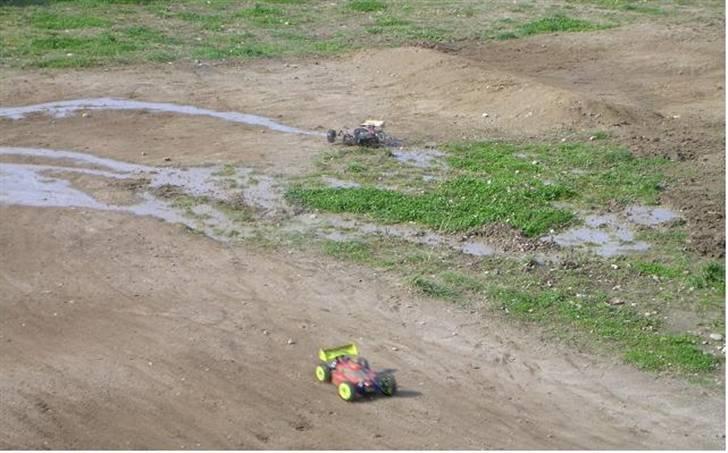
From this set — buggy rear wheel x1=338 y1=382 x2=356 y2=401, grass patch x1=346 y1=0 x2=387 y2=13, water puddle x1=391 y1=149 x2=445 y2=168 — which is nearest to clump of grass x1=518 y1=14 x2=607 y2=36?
grass patch x1=346 y1=0 x2=387 y2=13

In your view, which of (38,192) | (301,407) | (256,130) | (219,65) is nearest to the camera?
(301,407)

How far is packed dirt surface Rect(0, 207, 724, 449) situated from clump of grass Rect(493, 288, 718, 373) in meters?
0.36

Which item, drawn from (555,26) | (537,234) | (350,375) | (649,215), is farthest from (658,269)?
(555,26)

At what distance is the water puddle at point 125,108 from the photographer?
21.5 meters

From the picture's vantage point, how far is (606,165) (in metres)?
19.1

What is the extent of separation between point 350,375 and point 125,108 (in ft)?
38.1

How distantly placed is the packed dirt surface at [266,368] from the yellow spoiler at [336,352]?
0.83 ft

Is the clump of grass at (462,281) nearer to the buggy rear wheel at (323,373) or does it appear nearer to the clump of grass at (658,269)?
the clump of grass at (658,269)

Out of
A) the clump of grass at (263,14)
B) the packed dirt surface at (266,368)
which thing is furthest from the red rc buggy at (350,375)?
the clump of grass at (263,14)

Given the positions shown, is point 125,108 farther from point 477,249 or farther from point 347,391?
point 347,391

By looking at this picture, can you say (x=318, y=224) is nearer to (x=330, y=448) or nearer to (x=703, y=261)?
(x=703, y=261)

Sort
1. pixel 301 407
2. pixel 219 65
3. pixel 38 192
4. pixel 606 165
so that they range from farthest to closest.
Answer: pixel 219 65 < pixel 606 165 < pixel 38 192 < pixel 301 407

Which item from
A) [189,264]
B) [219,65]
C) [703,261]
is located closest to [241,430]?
[189,264]

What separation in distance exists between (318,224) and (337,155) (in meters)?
3.02
